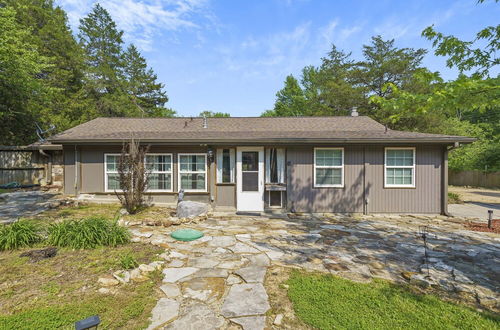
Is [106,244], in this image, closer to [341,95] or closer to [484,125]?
[341,95]

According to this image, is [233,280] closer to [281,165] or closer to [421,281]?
→ [421,281]

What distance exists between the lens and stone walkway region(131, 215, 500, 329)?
2650 mm

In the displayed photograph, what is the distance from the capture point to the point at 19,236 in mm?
4199

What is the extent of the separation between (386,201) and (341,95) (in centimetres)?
1452

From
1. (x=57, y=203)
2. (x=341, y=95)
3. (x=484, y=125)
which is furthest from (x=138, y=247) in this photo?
(x=484, y=125)

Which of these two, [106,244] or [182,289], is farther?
[106,244]

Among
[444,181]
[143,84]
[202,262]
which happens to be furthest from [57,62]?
[444,181]

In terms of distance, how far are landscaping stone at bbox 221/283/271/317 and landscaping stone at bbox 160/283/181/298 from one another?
650 mm

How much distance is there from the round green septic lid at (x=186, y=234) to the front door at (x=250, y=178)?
271cm

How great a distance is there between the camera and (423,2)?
20.4 feet

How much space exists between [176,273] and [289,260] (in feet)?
6.07

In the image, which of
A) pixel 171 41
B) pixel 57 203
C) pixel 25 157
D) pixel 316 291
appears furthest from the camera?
pixel 25 157

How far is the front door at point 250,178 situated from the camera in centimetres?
780

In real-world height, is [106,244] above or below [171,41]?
below
